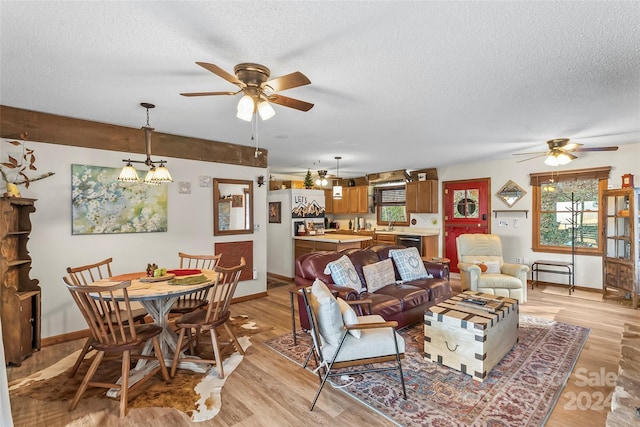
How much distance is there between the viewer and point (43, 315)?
3.33 m

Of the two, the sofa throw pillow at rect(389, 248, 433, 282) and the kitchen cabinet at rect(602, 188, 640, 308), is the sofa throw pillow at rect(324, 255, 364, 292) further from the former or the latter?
the kitchen cabinet at rect(602, 188, 640, 308)

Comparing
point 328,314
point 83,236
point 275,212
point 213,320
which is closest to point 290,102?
point 328,314

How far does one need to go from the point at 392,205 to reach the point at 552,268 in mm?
3576

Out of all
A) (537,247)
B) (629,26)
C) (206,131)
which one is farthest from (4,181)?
(537,247)

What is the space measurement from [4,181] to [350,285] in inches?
144

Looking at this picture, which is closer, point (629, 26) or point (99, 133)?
point (629, 26)

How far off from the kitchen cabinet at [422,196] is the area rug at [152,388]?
18.1 feet

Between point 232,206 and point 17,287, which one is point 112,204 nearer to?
point 17,287

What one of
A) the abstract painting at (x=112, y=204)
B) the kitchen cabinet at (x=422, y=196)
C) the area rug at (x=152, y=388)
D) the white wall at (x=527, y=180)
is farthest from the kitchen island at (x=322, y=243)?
the area rug at (x=152, y=388)

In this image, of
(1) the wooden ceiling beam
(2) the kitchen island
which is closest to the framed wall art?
(2) the kitchen island

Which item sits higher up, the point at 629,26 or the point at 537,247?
the point at 629,26

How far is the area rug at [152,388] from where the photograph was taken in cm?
229

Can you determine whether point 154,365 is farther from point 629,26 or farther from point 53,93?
point 629,26

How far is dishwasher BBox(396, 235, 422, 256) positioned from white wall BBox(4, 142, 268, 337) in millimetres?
4133
